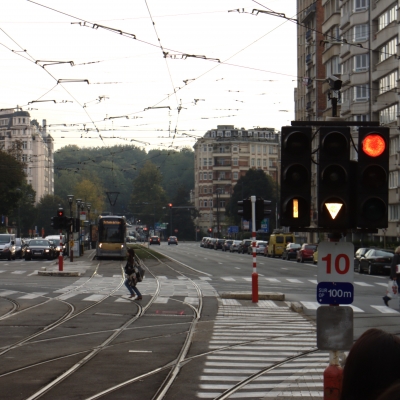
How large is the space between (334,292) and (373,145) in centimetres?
148

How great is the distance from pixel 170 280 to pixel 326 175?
28312mm

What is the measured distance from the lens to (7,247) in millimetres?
61688

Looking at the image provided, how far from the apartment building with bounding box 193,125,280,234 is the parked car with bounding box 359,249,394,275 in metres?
99.1

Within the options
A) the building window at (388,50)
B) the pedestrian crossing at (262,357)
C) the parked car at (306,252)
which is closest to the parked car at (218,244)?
the parked car at (306,252)

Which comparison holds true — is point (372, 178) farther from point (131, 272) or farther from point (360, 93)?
point (360, 93)

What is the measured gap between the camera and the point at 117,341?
593 inches

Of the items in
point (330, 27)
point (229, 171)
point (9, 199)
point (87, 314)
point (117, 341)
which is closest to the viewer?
point (117, 341)

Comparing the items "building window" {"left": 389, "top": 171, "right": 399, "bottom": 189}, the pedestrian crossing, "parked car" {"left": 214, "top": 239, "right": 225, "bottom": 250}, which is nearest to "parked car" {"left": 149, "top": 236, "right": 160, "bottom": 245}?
"parked car" {"left": 214, "top": 239, "right": 225, "bottom": 250}

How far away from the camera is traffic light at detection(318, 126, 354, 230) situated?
26.8ft

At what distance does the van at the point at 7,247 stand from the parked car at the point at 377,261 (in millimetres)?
28375

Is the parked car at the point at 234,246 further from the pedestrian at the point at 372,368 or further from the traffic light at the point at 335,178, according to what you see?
the pedestrian at the point at 372,368

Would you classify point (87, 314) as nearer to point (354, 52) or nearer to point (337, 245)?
point (337, 245)

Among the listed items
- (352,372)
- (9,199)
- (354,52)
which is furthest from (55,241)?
(352,372)

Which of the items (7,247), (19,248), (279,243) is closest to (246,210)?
(7,247)
